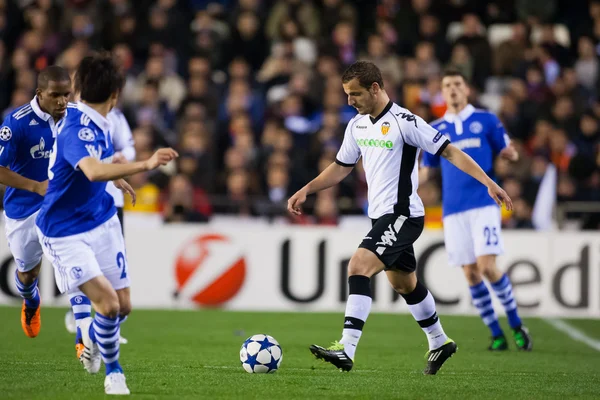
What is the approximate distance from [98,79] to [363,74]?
2106mm

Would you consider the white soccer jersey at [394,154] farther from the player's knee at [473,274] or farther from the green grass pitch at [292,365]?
the player's knee at [473,274]

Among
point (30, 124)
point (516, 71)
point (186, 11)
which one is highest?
point (186, 11)

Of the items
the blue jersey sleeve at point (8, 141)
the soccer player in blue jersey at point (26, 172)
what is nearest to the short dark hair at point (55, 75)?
the soccer player in blue jersey at point (26, 172)

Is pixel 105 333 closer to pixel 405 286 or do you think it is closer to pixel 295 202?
pixel 295 202

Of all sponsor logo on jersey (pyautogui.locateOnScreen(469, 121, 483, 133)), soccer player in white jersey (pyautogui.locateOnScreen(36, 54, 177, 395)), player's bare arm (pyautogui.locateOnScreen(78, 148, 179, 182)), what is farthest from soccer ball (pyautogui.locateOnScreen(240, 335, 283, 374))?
sponsor logo on jersey (pyautogui.locateOnScreen(469, 121, 483, 133))

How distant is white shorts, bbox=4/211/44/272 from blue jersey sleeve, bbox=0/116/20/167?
24.6 inches

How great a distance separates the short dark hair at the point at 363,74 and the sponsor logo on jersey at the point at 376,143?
435mm

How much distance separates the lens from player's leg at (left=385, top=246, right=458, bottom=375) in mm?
8188

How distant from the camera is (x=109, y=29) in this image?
1894 centimetres

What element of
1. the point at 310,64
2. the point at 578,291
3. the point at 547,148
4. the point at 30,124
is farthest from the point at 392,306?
the point at 30,124

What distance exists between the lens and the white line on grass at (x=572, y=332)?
11609 mm

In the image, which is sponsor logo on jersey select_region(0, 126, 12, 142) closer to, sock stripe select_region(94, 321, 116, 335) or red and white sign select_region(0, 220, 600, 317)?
sock stripe select_region(94, 321, 116, 335)

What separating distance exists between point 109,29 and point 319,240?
21.5 feet

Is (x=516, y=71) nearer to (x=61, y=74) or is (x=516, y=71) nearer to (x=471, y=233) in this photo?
(x=471, y=233)
